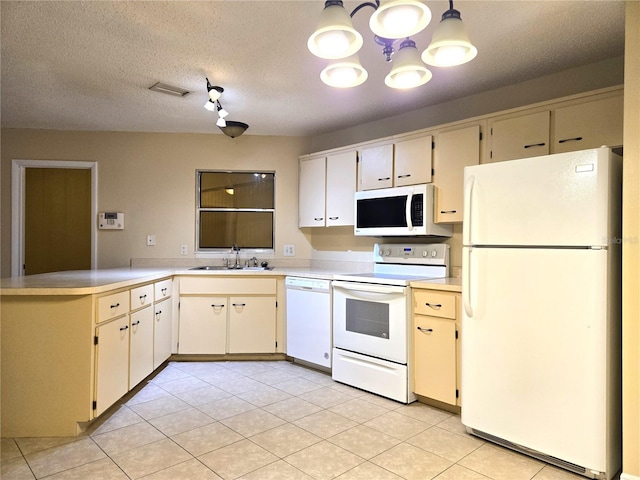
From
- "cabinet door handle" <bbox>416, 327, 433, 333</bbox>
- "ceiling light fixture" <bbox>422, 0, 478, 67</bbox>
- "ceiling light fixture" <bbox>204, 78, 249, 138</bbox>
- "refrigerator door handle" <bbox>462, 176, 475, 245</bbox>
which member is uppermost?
"ceiling light fixture" <bbox>204, 78, 249, 138</bbox>

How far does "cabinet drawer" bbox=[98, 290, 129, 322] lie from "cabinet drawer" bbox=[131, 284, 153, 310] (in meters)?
0.10

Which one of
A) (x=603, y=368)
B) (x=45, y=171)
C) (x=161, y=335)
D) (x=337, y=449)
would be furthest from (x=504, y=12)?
(x=45, y=171)

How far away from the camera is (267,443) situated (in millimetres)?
2250

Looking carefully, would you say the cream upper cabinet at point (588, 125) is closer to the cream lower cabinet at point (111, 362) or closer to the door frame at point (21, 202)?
the cream lower cabinet at point (111, 362)

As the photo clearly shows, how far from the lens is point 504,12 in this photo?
6.71ft

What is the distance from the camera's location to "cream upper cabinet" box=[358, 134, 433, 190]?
3162mm

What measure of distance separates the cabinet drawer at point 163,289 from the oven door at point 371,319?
4.79 ft

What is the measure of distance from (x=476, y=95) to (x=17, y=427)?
373 cm

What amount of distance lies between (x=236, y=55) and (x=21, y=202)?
3023mm

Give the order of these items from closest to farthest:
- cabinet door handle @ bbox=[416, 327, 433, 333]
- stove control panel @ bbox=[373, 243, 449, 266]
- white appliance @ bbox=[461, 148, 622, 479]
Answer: white appliance @ bbox=[461, 148, 622, 479] → cabinet door handle @ bbox=[416, 327, 433, 333] → stove control panel @ bbox=[373, 243, 449, 266]

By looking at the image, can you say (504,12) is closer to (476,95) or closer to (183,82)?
(476,95)

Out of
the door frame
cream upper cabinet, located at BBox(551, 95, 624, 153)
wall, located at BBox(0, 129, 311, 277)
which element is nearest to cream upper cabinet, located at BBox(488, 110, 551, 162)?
cream upper cabinet, located at BBox(551, 95, 624, 153)

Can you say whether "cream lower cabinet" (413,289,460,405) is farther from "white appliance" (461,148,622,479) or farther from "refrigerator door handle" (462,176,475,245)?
"refrigerator door handle" (462,176,475,245)

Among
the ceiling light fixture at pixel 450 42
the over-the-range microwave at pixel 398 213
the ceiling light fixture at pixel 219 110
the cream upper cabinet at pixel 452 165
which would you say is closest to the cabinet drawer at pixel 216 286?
the over-the-range microwave at pixel 398 213
